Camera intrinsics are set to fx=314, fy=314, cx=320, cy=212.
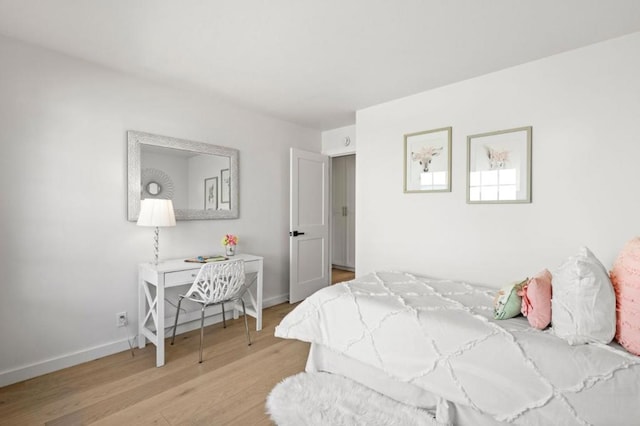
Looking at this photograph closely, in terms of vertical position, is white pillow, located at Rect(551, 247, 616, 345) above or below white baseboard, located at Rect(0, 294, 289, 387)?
above

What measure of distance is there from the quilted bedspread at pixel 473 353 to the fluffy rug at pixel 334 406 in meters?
0.20

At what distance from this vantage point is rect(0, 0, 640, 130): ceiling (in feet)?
6.11

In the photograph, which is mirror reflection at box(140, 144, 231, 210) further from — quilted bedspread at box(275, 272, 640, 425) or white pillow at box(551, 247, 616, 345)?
white pillow at box(551, 247, 616, 345)

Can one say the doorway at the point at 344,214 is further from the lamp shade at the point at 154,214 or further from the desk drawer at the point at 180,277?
the lamp shade at the point at 154,214

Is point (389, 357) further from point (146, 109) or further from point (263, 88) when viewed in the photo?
point (146, 109)

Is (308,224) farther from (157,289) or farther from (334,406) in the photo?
(334,406)

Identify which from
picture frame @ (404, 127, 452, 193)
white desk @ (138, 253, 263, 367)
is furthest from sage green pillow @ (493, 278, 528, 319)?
white desk @ (138, 253, 263, 367)

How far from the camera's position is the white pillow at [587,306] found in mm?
1464

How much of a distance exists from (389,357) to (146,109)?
9.57 ft

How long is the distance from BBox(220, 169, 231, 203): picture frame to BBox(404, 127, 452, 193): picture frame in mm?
1968

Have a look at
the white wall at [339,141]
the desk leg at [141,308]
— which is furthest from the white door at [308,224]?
the desk leg at [141,308]

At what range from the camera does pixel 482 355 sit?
1.61m

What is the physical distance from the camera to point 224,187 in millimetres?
3543

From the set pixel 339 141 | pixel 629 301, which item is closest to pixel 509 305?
pixel 629 301
